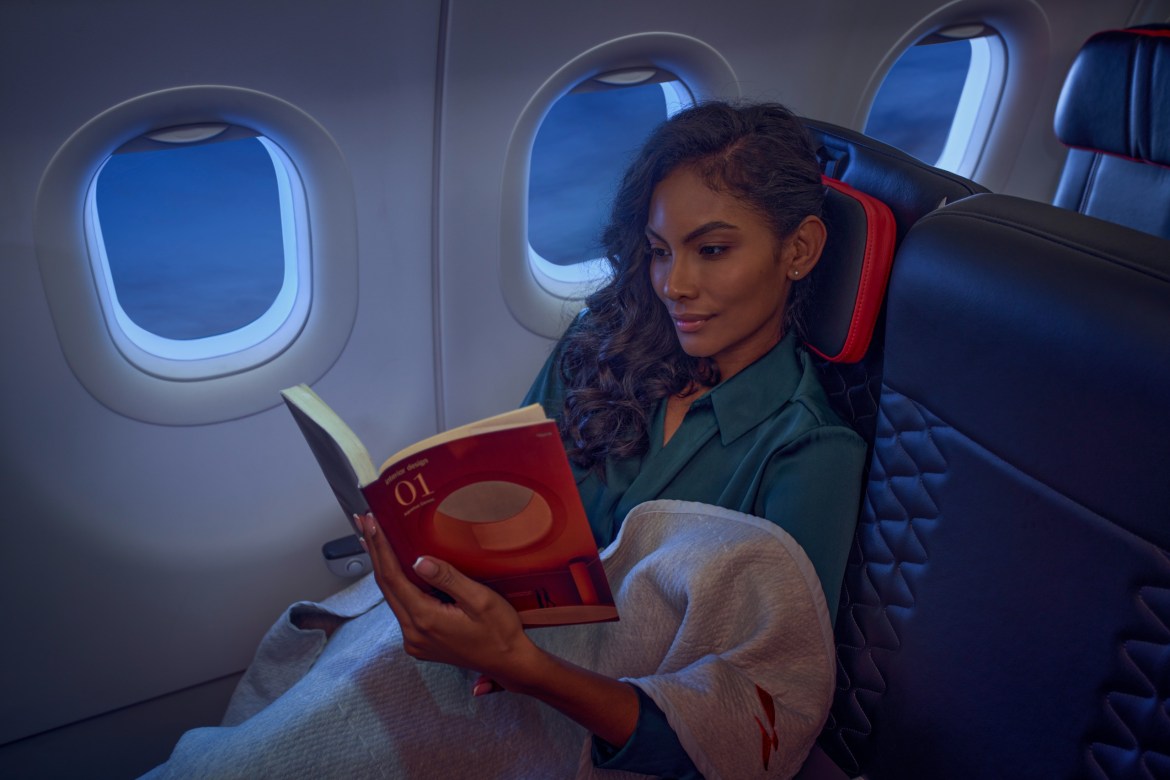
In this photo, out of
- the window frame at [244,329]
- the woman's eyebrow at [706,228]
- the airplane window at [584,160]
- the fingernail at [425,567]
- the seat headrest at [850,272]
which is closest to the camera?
the fingernail at [425,567]

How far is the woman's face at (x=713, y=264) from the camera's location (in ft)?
4.64

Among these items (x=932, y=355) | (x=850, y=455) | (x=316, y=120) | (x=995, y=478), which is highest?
(x=316, y=120)

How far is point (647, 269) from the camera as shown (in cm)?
169

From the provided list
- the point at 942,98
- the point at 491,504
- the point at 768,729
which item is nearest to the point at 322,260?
the point at 491,504

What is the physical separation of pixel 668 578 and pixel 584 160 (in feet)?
12.1

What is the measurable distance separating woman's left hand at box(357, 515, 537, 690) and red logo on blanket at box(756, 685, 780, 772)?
0.33m

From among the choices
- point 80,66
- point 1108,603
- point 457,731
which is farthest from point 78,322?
point 1108,603

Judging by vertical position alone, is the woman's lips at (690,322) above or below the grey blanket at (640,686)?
above

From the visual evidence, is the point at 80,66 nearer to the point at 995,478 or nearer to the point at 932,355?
the point at 932,355

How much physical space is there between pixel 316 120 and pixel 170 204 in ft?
9.58

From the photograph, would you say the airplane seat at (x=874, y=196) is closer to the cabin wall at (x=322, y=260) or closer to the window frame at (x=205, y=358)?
the cabin wall at (x=322, y=260)

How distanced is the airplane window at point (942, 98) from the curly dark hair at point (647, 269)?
56.6 inches

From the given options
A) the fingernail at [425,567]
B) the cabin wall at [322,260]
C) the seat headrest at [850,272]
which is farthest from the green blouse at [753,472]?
the cabin wall at [322,260]

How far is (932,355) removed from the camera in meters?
1.11
